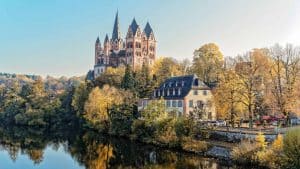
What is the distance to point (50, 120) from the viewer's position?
250 feet

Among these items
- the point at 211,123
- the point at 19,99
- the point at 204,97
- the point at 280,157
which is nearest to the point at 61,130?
the point at 19,99

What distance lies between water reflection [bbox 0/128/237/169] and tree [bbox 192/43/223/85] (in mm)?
20868

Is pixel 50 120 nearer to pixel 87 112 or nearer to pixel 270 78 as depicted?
pixel 87 112

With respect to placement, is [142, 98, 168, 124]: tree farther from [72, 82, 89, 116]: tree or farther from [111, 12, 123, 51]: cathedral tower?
[111, 12, 123, 51]: cathedral tower

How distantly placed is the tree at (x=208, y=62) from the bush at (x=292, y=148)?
1346 inches

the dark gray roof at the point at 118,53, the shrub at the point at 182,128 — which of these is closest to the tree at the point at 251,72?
the shrub at the point at 182,128

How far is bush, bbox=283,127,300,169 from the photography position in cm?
2405

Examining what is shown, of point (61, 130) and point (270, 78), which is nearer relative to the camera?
point (270, 78)

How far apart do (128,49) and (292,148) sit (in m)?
81.6

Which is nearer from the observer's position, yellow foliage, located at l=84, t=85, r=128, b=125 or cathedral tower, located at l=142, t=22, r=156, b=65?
yellow foliage, located at l=84, t=85, r=128, b=125

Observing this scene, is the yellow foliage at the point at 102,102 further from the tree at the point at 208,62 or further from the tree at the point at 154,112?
the tree at the point at 208,62

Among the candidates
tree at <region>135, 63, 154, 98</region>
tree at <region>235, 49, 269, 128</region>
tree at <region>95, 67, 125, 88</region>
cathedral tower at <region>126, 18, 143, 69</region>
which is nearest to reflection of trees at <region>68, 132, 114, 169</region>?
tree at <region>135, 63, 154, 98</region>

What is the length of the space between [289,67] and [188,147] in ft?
49.0

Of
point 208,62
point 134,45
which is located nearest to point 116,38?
point 134,45
